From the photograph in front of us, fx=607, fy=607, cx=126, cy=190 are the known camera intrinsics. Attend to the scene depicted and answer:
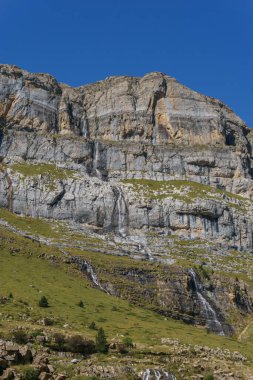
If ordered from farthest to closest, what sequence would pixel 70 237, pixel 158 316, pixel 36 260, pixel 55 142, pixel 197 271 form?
pixel 55 142 < pixel 70 237 < pixel 197 271 < pixel 36 260 < pixel 158 316

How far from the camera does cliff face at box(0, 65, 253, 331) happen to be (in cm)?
13588

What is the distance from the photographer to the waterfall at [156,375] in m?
54.7

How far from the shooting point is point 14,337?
180 feet

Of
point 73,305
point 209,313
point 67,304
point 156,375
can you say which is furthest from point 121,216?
point 156,375

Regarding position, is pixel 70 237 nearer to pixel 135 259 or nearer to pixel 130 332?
pixel 135 259

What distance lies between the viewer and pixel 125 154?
162625 mm

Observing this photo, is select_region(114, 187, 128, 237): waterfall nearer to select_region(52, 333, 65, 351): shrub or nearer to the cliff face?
the cliff face

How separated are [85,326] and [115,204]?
6999 centimetres

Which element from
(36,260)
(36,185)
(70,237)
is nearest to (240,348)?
(36,260)

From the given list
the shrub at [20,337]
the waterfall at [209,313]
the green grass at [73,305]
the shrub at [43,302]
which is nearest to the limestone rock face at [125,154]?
the green grass at [73,305]

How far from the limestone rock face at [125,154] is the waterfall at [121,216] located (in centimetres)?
22

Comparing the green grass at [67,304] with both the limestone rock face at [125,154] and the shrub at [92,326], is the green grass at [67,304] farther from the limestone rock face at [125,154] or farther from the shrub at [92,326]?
the limestone rock face at [125,154]

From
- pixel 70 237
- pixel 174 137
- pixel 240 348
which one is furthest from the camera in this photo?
pixel 174 137

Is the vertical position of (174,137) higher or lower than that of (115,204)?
higher
